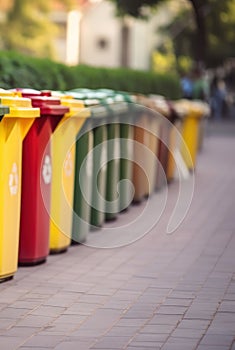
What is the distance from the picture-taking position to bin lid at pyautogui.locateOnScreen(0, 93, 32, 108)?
8.62 m

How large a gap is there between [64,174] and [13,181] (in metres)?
1.57

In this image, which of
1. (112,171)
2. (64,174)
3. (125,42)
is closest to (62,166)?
(64,174)

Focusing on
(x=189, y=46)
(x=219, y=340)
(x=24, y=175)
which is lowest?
(x=219, y=340)

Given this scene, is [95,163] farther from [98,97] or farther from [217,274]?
[217,274]

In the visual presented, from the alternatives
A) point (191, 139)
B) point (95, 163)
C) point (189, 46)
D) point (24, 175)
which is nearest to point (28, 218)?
point (24, 175)

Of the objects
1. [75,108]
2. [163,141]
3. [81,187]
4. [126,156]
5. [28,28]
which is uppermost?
[28,28]

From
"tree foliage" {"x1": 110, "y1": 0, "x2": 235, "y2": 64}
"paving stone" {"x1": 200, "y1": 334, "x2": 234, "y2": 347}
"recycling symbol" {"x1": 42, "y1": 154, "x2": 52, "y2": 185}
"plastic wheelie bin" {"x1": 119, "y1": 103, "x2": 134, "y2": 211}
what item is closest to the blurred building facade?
"tree foliage" {"x1": 110, "y1": 0, "x2": 235, "y2": 64}

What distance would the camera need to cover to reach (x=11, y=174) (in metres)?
8.70

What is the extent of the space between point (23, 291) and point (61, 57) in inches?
2446

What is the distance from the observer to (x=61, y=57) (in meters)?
70.2

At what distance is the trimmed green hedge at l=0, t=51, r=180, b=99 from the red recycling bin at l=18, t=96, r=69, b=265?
1134 millimetres

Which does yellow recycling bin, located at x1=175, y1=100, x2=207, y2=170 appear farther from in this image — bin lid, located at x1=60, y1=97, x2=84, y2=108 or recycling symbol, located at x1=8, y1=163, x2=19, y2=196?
recycling symbol, located at x1=8, y1=163, x2=19, y2=196

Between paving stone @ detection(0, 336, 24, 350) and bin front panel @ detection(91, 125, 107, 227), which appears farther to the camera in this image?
bin front panel @ detection(91, 125, 107, 227)

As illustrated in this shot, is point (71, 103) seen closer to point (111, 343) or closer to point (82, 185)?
point (82, 185)
